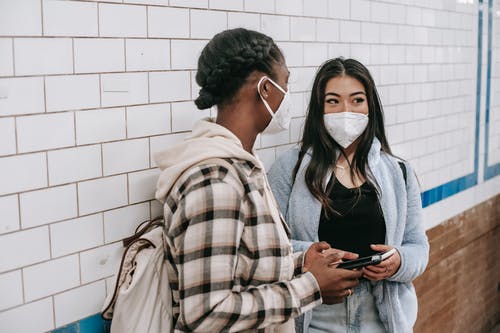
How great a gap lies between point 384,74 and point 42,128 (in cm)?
234

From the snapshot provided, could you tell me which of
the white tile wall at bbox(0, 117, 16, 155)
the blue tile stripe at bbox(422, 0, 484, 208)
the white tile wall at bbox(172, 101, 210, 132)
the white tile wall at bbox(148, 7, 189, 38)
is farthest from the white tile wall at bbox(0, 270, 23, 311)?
the blue tile stripe at bbox(422, 0, 484, 208)

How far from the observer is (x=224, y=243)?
1656mm

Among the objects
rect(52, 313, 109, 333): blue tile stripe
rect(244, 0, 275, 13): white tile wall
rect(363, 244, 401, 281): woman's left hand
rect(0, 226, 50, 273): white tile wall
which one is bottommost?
rect(52, 313, 109, 333): blue tile stripe

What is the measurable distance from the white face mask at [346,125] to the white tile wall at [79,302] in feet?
3.71

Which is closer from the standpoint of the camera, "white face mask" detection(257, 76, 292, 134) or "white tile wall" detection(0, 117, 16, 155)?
"white tile wall" detection(0, 117, 16, 155)

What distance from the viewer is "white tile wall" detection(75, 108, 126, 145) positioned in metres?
2.04


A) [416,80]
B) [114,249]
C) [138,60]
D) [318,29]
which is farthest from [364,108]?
[416,80]

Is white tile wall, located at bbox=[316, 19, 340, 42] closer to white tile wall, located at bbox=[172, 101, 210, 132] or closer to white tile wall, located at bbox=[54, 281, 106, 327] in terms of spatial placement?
white tile wall, located at bbox=[172, 101, 210, 132]

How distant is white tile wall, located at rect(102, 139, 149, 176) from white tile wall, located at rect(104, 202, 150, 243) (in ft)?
0.45

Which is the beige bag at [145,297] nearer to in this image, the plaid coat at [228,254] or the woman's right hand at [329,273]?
the plaid coat at [228,254]

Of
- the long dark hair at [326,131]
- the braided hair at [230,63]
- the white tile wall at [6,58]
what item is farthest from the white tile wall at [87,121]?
the braided hair at [230,63]

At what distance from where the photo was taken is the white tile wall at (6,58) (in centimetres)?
180

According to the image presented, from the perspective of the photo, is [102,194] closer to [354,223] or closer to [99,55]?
[99,55]

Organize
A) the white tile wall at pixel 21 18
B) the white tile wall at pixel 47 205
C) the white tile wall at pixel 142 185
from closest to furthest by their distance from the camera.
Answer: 1. the white tile wall at pixel 21 18
2. the white tile wall at pixel 47 205
3. the white tile wall at pixel 142 185
